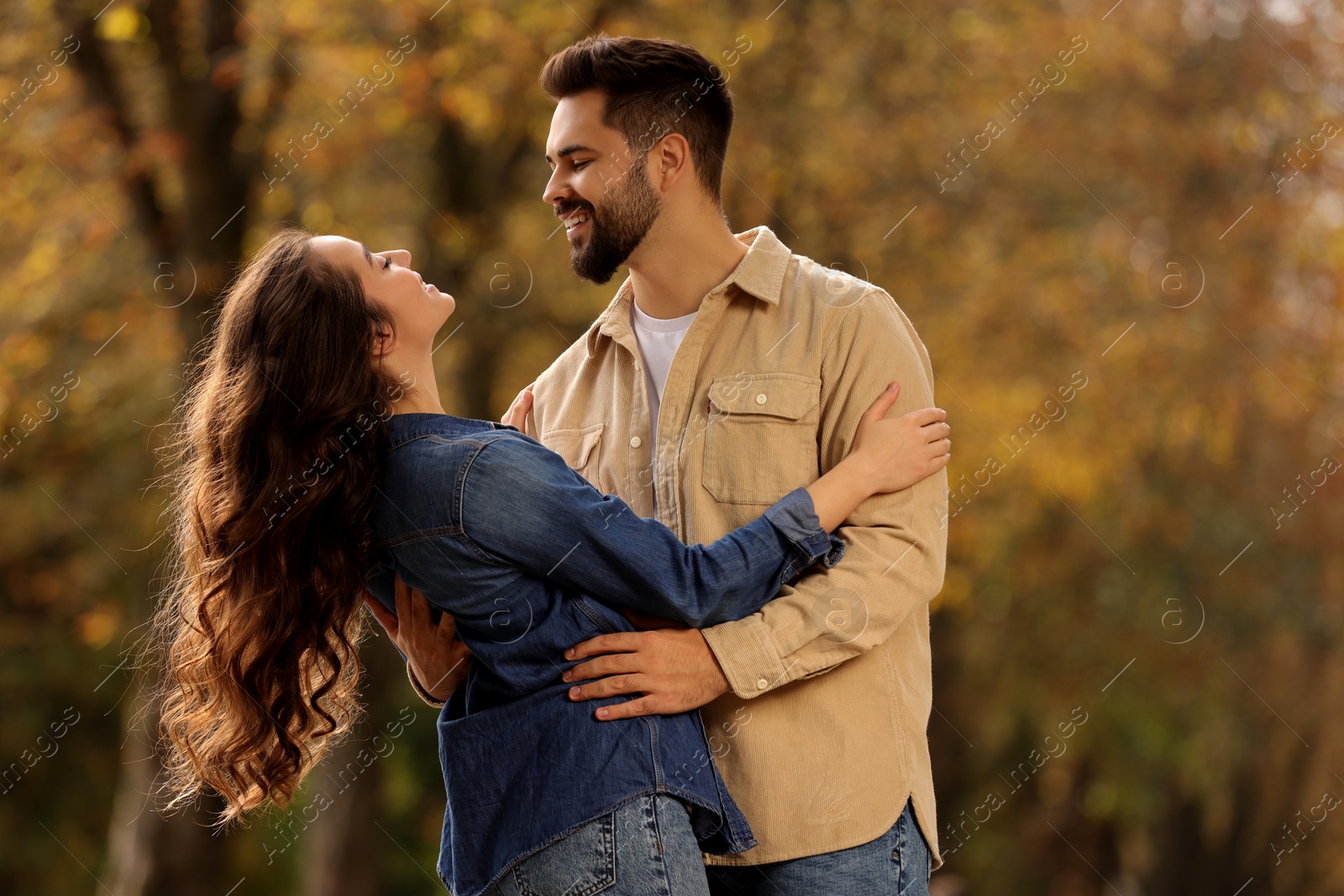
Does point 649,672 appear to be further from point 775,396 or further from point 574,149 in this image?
point 574,149

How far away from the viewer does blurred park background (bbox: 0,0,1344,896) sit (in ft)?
25.0

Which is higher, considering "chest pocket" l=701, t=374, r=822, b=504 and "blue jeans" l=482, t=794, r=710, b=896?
"chest pocket" l=701, t=374, r=822, b=504

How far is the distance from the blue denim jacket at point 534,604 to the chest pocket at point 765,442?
253 millimetres

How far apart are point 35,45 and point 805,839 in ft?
22.8

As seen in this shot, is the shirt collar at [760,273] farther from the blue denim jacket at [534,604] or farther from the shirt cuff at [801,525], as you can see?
the blue denim jacket at [534,604]

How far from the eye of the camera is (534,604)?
7.85ft

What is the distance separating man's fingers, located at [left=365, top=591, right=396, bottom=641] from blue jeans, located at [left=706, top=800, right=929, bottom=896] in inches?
32.7

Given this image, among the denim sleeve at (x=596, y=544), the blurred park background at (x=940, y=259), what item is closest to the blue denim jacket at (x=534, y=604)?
the denim sleeve at (x=596, y=544)

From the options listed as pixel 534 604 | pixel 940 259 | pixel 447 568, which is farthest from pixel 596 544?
pixel 940 259

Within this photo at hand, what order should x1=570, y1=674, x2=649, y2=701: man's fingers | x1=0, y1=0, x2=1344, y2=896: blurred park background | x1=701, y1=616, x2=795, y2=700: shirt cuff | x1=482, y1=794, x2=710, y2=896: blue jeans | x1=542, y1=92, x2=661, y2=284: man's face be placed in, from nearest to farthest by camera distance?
x1=482, y1=794, x2=710, y2=896: blue jeans, x1=570, y1=674, x2=649, y2=701: man's fingers, x1=701, y1=616, x2=795, y2=700: shirt cuff, x1=542, y1=92, x2=661, y2=284: man's face, x1=0, y1=0, x2=1344, y2=896: blurred park background

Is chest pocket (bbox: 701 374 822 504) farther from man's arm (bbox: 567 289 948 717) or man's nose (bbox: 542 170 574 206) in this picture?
man's nose (bbox: 542 170 574 206)

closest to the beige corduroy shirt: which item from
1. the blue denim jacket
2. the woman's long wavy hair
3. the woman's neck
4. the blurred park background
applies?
the blue denim jacket

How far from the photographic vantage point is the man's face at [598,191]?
2.99m

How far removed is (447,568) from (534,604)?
0.55 feet
